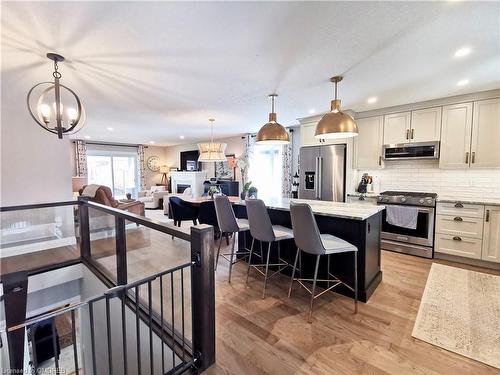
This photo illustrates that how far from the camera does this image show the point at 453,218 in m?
3.37

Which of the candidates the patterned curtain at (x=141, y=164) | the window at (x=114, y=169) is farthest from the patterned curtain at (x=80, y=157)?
the patterned curtain at (x=141, y=164)

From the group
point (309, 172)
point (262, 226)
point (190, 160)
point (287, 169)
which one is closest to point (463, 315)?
point (262, 226)

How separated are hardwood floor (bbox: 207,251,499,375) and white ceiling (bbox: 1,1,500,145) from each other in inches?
94.6

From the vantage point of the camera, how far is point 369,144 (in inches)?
167

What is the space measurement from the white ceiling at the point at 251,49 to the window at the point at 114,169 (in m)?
6.04

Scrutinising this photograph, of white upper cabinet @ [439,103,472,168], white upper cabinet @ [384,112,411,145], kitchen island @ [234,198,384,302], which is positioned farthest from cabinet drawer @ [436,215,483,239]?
kitchen island @ [234,198,384,302]

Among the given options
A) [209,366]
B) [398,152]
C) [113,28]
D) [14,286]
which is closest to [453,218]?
[398,152]

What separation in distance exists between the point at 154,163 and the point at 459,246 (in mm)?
10026

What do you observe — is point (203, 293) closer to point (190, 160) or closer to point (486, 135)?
point (486, 135)

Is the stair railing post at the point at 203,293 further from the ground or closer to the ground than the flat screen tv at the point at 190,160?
closer to the ground

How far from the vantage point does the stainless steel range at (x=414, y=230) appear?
351 cm

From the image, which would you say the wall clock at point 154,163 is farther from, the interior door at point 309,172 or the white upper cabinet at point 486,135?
the white upper cabinet at point 486,135

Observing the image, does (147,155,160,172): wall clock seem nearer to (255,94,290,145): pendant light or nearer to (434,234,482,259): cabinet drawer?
(255,94,290,145): pendant light

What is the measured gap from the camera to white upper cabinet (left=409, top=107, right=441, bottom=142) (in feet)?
12.0
